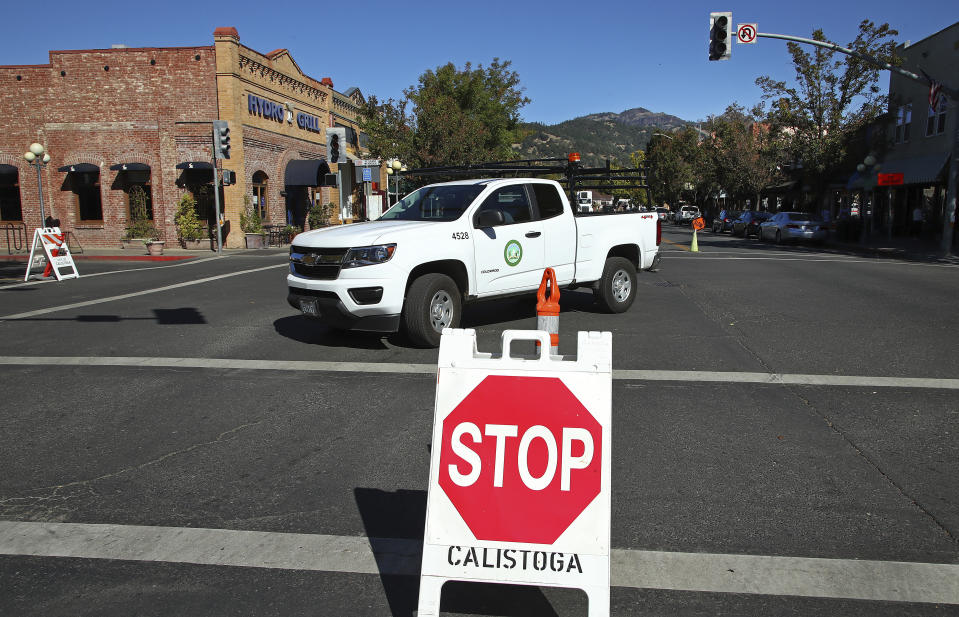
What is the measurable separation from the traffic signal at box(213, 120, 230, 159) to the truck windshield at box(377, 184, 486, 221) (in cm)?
1657

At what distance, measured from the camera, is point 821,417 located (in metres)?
5.81

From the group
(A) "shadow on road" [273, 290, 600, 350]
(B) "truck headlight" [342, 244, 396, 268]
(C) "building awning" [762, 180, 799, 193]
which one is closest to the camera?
(B) "truck headlight" [342, 244, 396, 268]

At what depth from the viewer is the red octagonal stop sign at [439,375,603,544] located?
293cm

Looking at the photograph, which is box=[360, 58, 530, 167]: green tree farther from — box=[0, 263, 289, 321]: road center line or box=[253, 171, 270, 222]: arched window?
box=[0, 263, 289, 321]: road center line

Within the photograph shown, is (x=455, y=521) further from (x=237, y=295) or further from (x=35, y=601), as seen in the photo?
(x=237, y=295)

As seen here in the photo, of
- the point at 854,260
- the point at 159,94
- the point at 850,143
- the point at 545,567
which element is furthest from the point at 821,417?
the point at 850,143

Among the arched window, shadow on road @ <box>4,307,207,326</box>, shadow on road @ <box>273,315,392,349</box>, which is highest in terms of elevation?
the arched window

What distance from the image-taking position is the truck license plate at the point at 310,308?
324 inches

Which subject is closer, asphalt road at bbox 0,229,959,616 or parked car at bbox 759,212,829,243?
asphalt road at bbox 0,229,959,616

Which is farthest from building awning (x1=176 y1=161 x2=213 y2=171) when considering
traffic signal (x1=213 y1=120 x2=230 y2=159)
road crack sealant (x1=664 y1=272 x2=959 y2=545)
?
road crack sealant (x1=664 y1=272 x2=959 y2=545)

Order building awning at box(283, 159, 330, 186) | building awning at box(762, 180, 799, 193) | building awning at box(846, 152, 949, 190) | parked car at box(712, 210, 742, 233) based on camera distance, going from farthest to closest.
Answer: building awning at box(762, 180, 799, 193), parked car at box(712, 210, 742, 233), building awning at box(283, 159, 330, 186), building awning at box(846, 152, 949, 190)

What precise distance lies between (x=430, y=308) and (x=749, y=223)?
3630 centimetres

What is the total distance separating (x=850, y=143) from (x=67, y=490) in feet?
130

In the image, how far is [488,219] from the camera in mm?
8344
